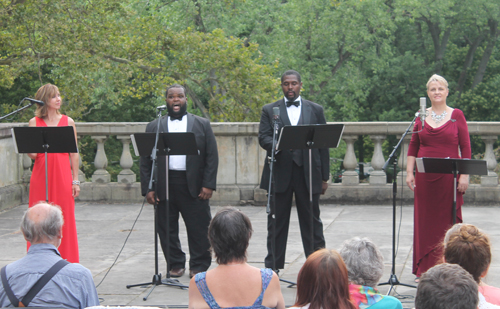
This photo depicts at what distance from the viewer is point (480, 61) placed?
39.1 metres

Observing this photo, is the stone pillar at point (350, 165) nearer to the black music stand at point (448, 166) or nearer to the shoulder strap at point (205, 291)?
the black music stand at point (448, 166)

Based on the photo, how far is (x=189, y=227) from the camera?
6.57 metres

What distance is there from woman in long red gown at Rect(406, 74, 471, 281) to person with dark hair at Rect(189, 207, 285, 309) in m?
3.05

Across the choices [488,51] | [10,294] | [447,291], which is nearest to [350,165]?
[10,294]

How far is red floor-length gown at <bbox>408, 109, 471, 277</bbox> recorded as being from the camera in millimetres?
6246

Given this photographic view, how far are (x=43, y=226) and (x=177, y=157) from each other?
2680mm

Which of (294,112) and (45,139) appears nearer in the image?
(45,139)

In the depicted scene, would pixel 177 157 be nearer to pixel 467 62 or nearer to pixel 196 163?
pixel 196 163

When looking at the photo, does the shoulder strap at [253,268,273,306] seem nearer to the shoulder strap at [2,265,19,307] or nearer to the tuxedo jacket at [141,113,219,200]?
the shoulder strap at [2,265,19,307]

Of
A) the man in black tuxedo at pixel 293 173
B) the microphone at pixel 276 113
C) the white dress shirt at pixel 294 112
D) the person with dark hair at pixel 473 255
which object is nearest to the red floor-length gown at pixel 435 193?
the man in black tuxedo at pixel 293 173

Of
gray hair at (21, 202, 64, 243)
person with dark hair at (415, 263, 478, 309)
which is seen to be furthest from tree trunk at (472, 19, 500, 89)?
person with dark hair at (415, 263, 478, 309)

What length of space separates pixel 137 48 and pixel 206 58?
1794mm

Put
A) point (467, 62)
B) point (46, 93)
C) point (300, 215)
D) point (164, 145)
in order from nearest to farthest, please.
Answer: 1. point (164, 145)
2. point (46, 93)
3. point (300, 215)
4. point (467, 62)

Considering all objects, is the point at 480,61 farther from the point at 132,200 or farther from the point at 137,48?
the point at 132,200
